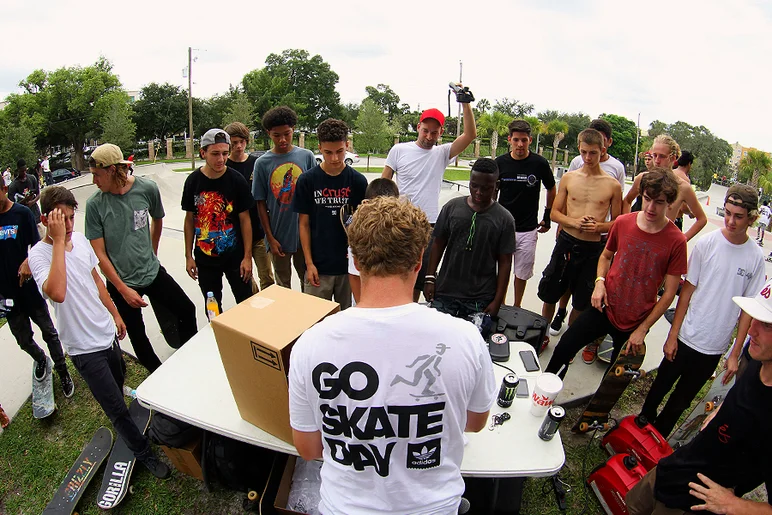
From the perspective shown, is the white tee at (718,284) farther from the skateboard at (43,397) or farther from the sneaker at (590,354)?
the skateboard at (43,397)

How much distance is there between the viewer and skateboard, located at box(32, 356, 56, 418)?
9.41ft

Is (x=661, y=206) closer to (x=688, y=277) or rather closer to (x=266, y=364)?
(x=688, y=277)

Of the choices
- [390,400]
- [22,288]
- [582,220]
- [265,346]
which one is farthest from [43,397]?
[582,220]

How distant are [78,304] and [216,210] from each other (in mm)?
1184

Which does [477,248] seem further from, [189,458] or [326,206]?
[189,458]

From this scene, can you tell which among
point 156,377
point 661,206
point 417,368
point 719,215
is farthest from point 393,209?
point 719,215

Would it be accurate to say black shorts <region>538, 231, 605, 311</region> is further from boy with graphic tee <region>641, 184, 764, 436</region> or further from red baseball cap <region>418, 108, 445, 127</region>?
red baseball cap <region>418, 108, 445, 127</region>

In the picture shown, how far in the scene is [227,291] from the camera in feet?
16.2

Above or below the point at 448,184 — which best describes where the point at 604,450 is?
below

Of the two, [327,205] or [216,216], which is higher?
[327,205]

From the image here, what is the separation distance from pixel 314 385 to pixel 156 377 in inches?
59.2

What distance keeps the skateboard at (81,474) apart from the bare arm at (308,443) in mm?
1877

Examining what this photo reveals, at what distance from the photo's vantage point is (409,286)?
114cm

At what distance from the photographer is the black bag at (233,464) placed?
7.25 feet
